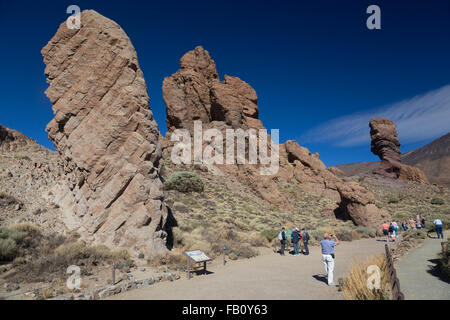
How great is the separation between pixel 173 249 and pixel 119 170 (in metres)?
4.44

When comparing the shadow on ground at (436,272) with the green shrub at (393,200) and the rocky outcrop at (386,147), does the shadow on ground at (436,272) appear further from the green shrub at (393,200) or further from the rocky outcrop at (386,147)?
the rocky outcrop at (386,147)

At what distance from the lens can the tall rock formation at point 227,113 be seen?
35969 millimetres

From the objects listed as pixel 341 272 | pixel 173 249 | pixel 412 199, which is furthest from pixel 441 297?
pixel 412 199

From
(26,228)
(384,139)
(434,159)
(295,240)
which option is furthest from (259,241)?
(434,159)

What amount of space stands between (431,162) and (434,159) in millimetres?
5456

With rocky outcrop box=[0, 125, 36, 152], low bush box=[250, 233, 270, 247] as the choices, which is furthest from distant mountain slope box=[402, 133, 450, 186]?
rocky outcrop box=[0, 125, 36, 152]

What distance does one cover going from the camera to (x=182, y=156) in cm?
3594

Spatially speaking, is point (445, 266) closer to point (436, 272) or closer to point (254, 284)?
point (436, 272)

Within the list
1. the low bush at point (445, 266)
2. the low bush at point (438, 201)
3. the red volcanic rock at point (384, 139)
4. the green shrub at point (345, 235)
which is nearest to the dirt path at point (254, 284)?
the low bush at point (445, 266)

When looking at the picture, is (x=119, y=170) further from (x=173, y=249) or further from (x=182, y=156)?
(x=182, y=156)

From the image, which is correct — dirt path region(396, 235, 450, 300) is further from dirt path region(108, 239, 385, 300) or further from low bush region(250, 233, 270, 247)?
low bush region(250, 233, 270, 247)

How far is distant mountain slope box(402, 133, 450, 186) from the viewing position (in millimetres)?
107125

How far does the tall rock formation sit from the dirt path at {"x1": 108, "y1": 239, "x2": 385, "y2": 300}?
790 inches

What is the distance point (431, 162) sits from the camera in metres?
125
